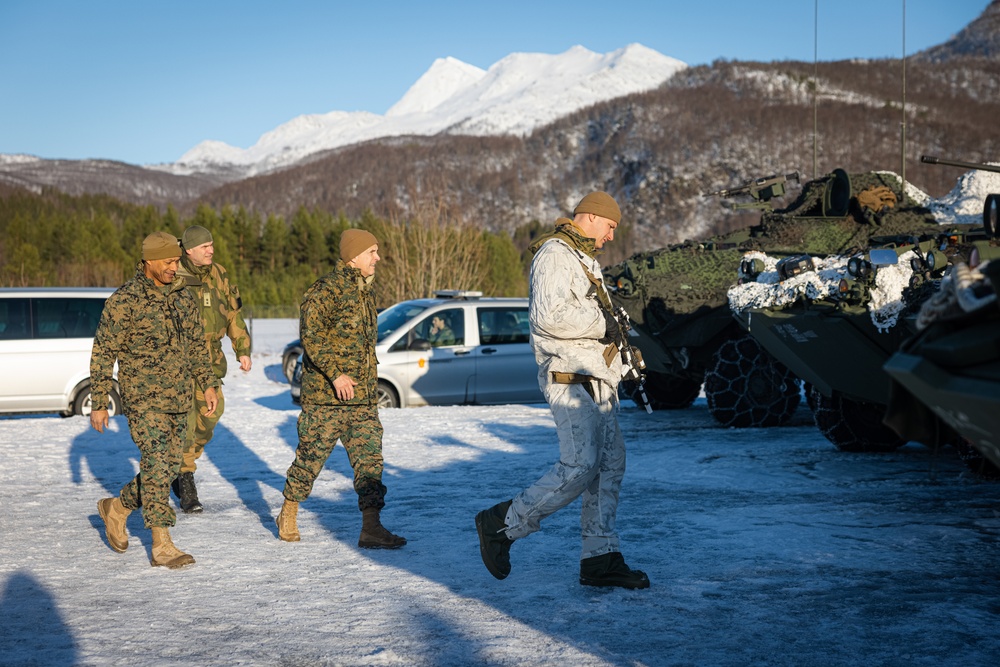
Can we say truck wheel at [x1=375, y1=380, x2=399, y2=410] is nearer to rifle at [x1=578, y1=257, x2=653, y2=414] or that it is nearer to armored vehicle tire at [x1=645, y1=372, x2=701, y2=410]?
armored vehicle tire at [x1=645, y1=372, x2=701, y2=410]

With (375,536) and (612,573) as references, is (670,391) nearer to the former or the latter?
(375,536)

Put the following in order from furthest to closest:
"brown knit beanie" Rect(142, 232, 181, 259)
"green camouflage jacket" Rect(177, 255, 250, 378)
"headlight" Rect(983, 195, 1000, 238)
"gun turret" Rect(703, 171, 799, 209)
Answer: "gun turret" Rect(703, 171, 799, 209), "green camouflage jacket" Rect(177, 255, 250, 378), "brown knit beanie" Rect(142, 232, 181, 259), "headlight" Rect(983, 195, 1000, 238)

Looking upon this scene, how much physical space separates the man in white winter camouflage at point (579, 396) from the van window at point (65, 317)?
8.00 metres

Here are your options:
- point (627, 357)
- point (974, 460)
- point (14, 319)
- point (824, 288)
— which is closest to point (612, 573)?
point (627, 357)

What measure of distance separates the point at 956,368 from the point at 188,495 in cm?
526

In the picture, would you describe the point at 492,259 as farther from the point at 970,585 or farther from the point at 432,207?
the point at 970,585

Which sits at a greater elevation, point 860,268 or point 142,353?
point 860,268

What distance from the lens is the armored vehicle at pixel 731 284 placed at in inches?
415

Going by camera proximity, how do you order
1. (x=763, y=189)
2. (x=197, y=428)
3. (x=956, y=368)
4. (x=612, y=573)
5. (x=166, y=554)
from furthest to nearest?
(x=763, y=189)
(x=197, y=428)
(x=166, y=554)
(x=612, y=573)
(x=956, y=368)

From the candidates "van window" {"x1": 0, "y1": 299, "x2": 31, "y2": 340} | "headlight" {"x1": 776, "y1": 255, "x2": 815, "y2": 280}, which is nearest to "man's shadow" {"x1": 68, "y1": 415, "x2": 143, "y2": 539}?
"van window" {"x1": 0, "y1": 299, "x2": 31, "y2": 340}

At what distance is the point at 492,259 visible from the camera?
7506 cm

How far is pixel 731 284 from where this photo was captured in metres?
10.7

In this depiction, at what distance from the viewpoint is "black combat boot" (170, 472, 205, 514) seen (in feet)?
22.9

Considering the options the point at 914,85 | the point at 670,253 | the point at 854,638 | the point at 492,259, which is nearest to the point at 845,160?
the point at 914,85
